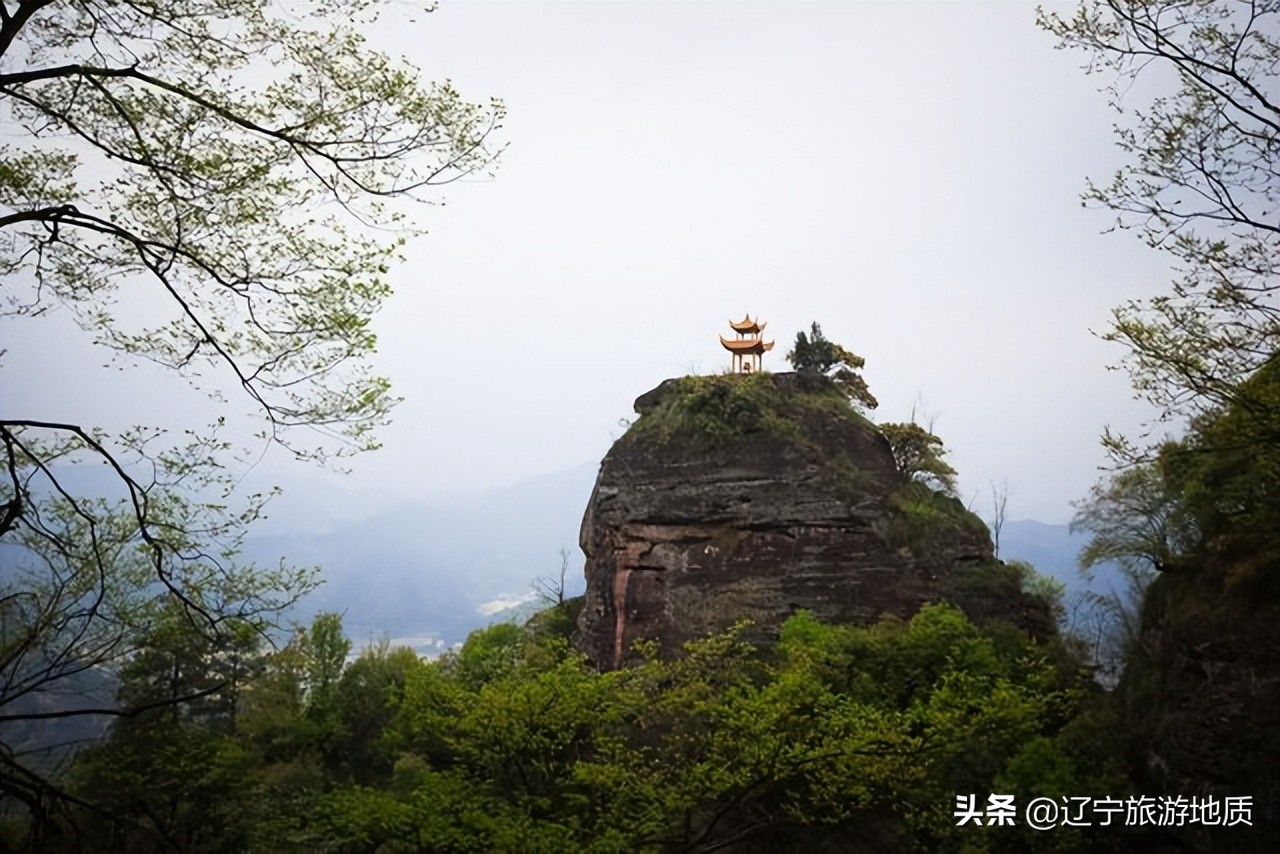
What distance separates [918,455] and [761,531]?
468cm

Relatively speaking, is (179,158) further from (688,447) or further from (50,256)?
(688,447)

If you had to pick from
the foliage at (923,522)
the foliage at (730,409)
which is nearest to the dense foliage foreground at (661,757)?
the foliage at (923,522)

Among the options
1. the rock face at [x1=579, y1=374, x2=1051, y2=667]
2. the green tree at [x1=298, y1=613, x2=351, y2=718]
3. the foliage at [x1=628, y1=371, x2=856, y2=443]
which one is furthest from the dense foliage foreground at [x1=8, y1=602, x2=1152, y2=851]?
the foliage at [x1=628, y1=371, x2=856, y2=443]

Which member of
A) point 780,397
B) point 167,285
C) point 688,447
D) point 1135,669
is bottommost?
point 1135,669

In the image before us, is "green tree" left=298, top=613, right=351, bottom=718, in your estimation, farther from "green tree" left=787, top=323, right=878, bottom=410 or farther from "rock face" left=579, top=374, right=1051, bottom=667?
"green tree" left=787, top=323, right=878, bottom=410

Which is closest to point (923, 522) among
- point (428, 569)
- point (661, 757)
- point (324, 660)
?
point (661, 757)

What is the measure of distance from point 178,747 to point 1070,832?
1064 cm

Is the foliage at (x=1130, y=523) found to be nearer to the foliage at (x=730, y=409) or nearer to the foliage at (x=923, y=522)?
the foliage at (x=923, y=522)

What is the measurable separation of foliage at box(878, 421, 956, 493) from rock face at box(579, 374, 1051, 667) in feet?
1.70

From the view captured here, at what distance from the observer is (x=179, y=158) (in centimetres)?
406

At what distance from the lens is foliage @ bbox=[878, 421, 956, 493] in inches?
754

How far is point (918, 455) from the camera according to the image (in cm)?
1941

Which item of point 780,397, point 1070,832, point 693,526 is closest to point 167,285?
point 1070,832

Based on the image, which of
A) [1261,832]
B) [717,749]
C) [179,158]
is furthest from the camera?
[717,749]
